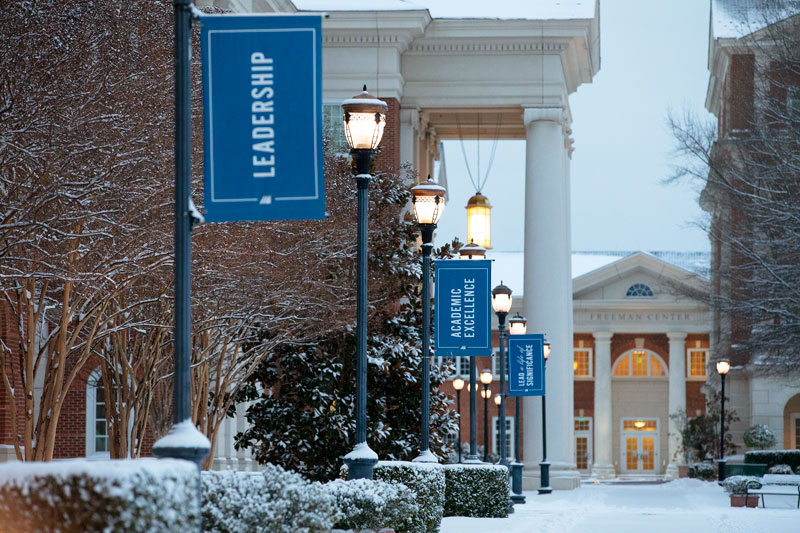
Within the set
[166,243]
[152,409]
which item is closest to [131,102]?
[166,243]

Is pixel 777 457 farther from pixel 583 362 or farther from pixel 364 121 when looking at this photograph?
pixel 364 121

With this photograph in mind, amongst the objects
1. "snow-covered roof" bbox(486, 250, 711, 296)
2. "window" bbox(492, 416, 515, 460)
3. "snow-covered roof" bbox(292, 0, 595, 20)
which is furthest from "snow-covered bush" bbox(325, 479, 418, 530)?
"snow-covered roof" bbox(486, 250, 711, 296)


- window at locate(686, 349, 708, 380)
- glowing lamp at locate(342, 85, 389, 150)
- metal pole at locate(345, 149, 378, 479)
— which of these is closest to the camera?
metal pole at locate(345, 149, 378, 479)

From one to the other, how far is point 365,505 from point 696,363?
6517cm

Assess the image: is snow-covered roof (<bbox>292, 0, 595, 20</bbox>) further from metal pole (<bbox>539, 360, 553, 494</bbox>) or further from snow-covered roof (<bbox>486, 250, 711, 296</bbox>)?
snow-covered roof (<bbox>486, 250, 711, 296</bbox>)

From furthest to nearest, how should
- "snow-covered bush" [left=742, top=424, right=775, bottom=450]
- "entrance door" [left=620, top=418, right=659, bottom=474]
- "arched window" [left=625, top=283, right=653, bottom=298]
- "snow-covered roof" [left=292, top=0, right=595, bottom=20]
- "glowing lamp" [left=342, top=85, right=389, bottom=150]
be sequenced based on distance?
"entrance door" [left=620, top=418, right=659, bottom=474] < "arched window" [left=625, top=283, right=653, bottom=298] < "snow-covered bush" [left=742, top=424, right=775, bottom=450] < "snow-covered roof" [left=292, top=0, right=595, bottom=20] < "glowing lamp" [left=342, top=85, right=389, bottom=150]

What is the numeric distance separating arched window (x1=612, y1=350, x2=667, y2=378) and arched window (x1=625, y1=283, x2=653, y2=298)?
4362mm

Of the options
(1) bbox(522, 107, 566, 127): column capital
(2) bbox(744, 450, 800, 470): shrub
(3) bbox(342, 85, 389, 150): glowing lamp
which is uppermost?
(1) bbox(522, 107, 566, 127): column capital

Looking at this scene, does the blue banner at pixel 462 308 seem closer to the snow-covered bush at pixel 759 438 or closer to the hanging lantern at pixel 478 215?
the hanging lantern at pixel 478 215

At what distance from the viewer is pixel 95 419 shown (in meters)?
31.6

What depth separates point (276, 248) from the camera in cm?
2059

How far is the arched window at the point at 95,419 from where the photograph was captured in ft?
102

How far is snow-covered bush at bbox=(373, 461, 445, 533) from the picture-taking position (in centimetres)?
1617

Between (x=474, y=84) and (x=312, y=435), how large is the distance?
21.5m
